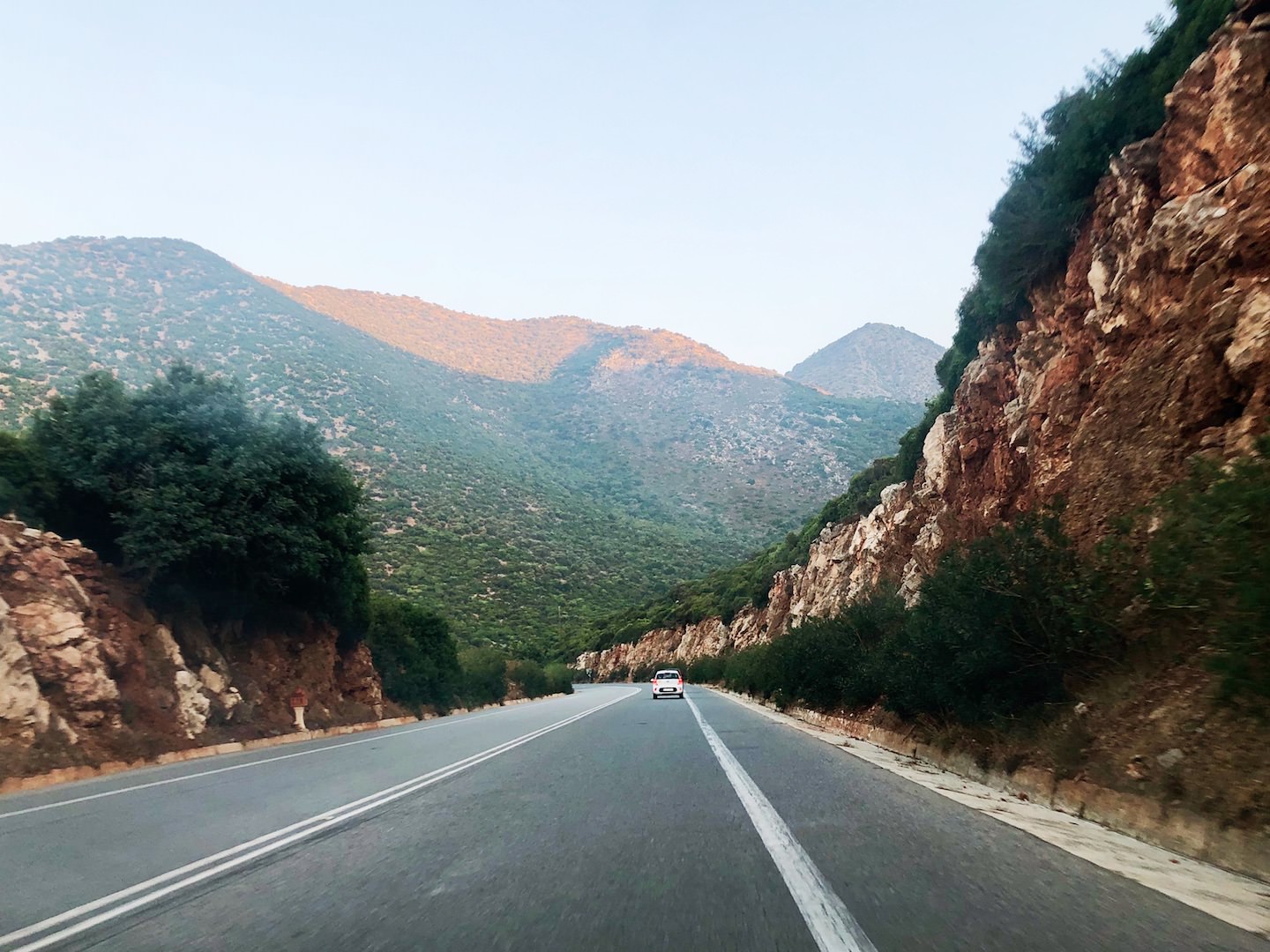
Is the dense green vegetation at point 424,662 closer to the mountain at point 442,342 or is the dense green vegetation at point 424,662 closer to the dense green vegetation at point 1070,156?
the dense green vegetation at point 1070,156

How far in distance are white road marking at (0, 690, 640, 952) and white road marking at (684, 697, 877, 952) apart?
4145 mm

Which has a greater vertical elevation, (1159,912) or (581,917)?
(1159,912)

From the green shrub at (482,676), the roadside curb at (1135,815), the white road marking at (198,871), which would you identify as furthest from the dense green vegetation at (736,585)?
the white road marking at (198,871)

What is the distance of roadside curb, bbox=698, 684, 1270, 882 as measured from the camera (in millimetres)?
6438

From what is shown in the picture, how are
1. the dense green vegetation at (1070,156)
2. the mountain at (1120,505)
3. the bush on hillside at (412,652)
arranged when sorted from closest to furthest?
the mountain at (1120,505), the dense green vegetation at (1070,156), the bush on hillside at (412,652)

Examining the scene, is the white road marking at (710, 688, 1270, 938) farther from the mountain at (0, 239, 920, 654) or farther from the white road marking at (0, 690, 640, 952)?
the mountain at (0, 239, 920, 654)

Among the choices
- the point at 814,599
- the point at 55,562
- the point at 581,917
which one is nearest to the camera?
the point at 581,917

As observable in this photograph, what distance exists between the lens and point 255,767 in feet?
48.9

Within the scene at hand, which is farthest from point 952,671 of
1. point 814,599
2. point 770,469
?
point 770,469

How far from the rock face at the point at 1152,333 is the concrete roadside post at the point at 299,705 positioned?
17.5m

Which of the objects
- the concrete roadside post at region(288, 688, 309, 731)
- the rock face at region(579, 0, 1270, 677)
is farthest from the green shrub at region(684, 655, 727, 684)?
the concrete roadside post at region(288, 688, 309, 731)

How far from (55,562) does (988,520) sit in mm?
22080

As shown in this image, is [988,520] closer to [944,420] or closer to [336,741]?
[944,420]

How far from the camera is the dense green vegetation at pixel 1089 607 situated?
23.9 ft
